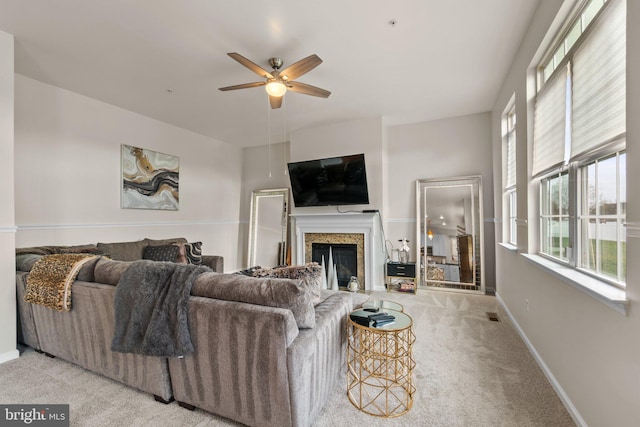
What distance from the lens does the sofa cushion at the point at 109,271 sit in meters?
1.90

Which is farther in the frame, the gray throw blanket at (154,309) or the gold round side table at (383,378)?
the gold round side table at (383,378)

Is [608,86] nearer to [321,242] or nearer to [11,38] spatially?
[321,242]

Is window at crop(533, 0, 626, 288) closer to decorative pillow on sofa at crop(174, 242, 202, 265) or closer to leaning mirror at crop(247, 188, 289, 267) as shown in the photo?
decorative pillow on sofa at crop(174, 242, 202, 265)

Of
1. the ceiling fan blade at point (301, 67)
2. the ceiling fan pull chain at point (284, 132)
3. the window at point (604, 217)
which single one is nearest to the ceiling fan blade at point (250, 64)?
the ceiling fan blade at point (301, 67)

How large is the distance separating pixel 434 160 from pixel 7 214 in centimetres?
510

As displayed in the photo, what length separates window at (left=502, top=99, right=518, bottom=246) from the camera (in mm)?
3329

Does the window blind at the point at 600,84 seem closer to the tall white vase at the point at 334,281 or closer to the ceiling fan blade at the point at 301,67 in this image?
the ceiling fan blade at the point at 301,67

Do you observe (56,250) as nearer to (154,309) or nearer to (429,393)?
(154,309)

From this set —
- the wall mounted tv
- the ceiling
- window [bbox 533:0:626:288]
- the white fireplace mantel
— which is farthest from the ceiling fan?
the white fireplace mantel

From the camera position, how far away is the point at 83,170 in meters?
3.60

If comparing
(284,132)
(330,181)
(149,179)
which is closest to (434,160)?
(330,181)

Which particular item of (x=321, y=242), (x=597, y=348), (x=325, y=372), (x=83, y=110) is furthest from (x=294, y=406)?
(x=83, y=110)

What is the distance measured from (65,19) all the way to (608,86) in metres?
3.70

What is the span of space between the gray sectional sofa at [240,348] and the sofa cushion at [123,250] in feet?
5.06
